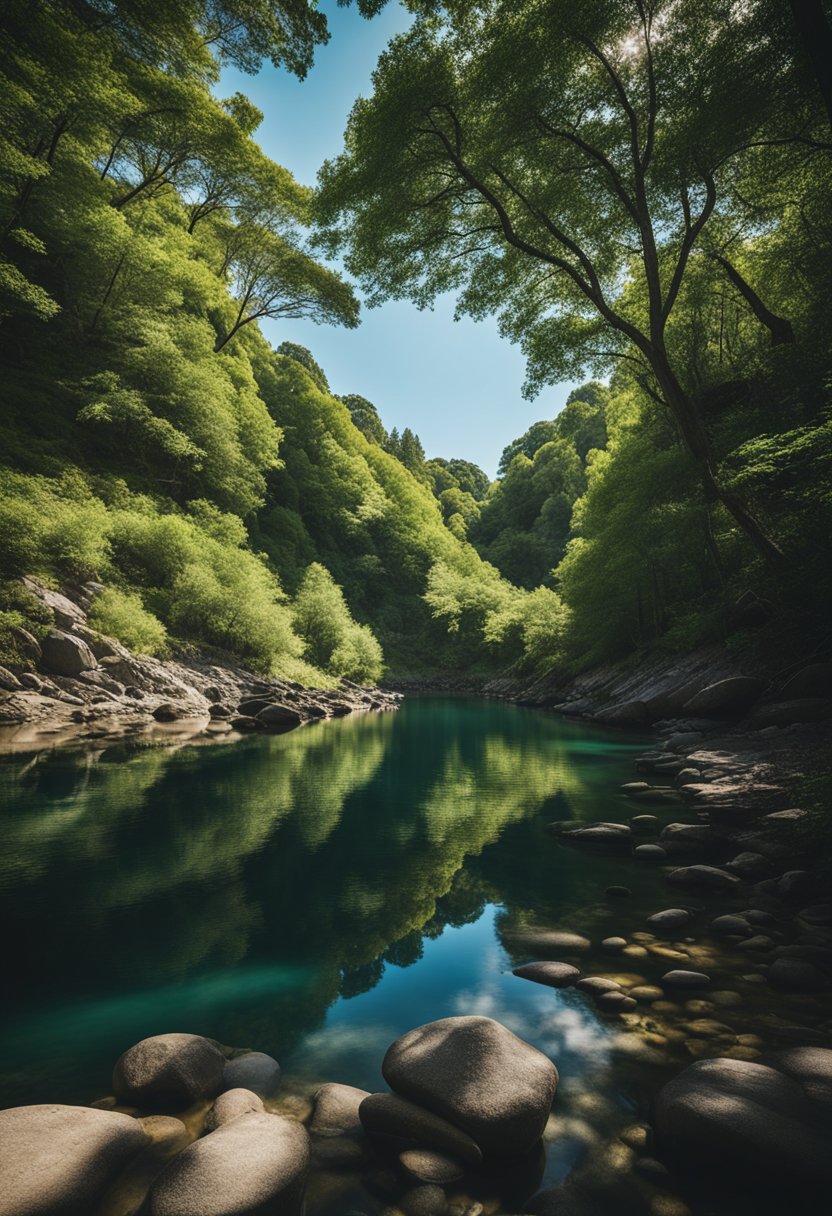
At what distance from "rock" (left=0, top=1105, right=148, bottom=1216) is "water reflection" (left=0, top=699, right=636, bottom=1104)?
67cm

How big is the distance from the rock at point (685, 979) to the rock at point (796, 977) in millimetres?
435

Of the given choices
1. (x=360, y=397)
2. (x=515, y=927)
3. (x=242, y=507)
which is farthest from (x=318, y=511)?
(x=360, y=397)

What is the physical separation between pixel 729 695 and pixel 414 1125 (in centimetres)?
1369

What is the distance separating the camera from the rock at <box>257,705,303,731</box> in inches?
744

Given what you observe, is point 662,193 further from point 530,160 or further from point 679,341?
point 679,341

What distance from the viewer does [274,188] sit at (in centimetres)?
3322

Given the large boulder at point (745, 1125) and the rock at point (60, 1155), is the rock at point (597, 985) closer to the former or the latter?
the large boulder at point (745, 1125)

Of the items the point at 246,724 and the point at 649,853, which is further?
the point at 246,724

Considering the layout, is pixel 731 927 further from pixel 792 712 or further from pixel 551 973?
pixel 792 712

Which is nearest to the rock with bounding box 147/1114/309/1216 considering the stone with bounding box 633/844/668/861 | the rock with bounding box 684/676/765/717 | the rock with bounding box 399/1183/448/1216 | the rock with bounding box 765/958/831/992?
the rock with bounding box 399/1183/448/1216

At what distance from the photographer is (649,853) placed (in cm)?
641

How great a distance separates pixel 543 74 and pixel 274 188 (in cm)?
3020

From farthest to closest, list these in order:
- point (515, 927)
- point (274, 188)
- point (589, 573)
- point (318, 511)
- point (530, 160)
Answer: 1. point (318, 511)
2. point (274, 188)
3. point (589, 573)
4. point (530, 160)
5. point (515, 927)

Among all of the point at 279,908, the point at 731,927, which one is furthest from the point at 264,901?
the point at 731,927
